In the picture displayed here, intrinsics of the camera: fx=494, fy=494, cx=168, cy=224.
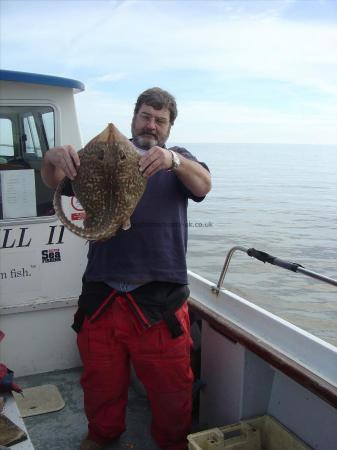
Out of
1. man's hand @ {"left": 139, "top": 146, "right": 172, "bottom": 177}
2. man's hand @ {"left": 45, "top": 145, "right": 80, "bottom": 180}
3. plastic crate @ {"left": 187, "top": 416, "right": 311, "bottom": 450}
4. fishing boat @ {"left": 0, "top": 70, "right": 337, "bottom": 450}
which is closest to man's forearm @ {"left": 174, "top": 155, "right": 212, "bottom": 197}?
man's hand @ {"left": 139, "top": 146, "right": 172, "bottom": 177}

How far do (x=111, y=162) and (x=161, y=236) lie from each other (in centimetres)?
84

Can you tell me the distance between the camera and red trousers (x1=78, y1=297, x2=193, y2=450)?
2791 millimetres

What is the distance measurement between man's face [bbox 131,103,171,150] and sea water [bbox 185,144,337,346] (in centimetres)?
291

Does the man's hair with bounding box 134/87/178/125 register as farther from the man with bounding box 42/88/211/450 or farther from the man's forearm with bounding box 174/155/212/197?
the man's forearm with bounding box 174/155/212/197

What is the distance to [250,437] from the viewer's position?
2893 millimetres

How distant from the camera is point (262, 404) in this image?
311cm

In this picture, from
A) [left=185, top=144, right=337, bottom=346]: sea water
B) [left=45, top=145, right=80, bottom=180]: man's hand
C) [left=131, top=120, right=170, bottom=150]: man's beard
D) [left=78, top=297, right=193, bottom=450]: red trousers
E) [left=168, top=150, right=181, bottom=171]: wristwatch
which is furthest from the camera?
[left=185, top=144, right=337, bottom=346]: sea water

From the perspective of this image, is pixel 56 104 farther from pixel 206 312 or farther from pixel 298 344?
pixel 298 344

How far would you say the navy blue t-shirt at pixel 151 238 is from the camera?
2711 mm

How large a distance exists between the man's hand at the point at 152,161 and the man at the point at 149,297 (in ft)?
1.33

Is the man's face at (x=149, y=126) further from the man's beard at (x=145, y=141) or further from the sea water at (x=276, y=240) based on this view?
the sea water at (x=276, y=240)

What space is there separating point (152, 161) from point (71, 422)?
235cm

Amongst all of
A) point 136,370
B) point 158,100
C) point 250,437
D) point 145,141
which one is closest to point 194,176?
point 145,141

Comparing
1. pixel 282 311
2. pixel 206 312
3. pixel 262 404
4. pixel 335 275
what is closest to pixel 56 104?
pixel 206 312
